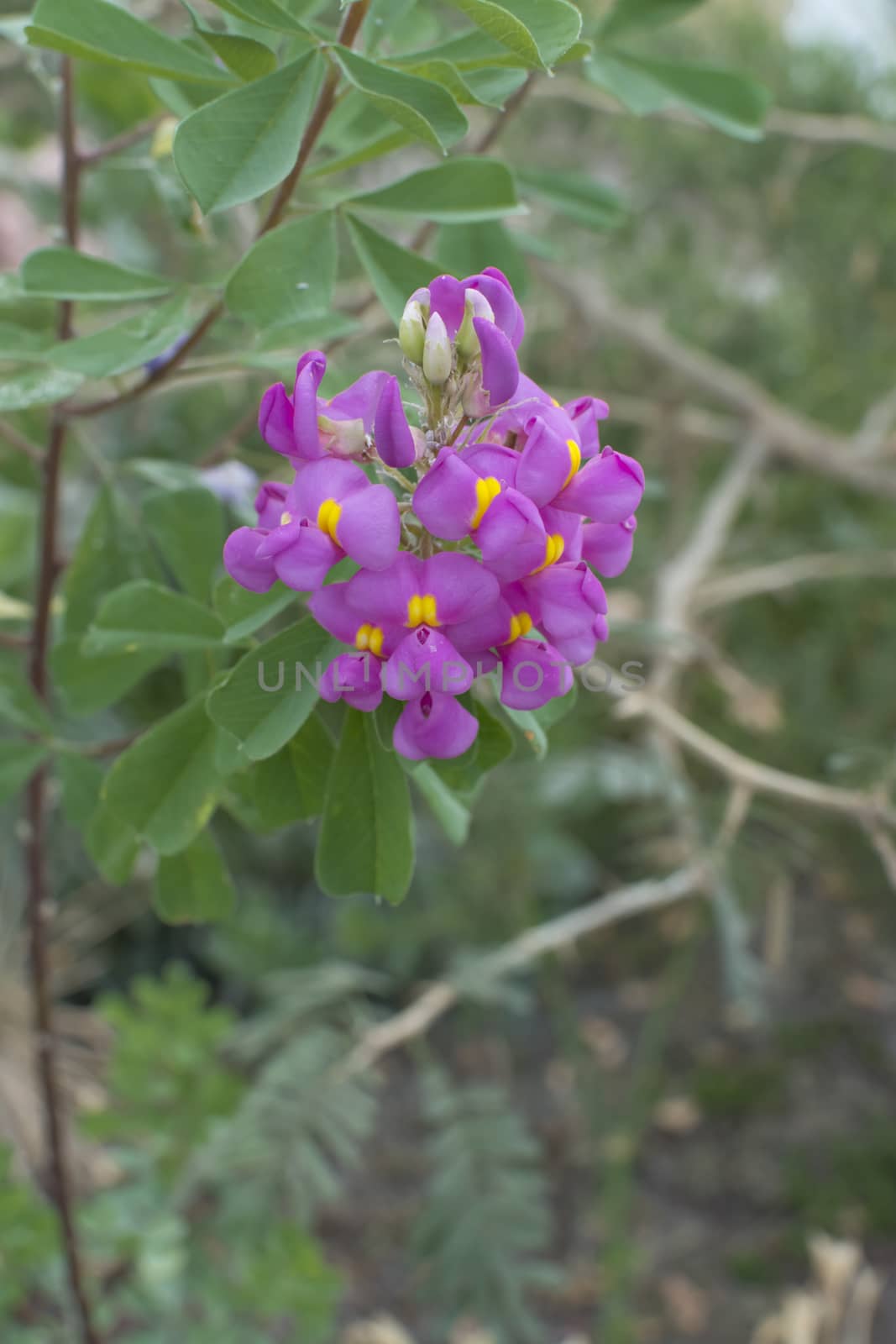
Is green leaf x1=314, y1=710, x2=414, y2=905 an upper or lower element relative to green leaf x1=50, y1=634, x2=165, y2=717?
upper

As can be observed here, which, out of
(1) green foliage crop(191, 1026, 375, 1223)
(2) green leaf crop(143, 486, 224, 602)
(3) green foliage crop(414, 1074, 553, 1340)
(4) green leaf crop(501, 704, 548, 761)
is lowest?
(3) green foliage crop(414, 1074, 553, 1340)

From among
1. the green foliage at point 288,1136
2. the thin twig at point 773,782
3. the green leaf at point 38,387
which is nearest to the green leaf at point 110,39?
the green leaf at point 38,387

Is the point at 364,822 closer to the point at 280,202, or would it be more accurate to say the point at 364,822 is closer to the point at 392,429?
the point at 392,429

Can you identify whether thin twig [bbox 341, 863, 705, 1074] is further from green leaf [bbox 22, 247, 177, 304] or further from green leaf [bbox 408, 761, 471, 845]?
green leaf [bbox 22, 247, 177, 304]

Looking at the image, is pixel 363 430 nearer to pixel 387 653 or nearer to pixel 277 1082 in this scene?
pixel 387 653

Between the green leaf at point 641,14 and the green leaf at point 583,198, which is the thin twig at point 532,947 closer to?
the green leaf at point 583,198

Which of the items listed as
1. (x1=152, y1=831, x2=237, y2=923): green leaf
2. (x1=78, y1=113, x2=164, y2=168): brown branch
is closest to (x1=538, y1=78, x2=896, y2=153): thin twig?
(x1=78, y1=113, x2=164, y2=168): brown branch
